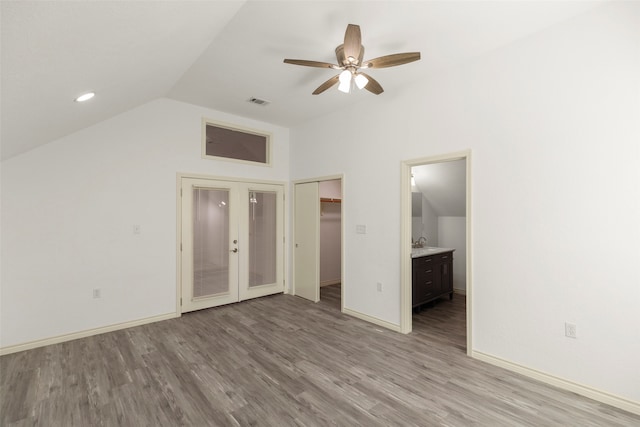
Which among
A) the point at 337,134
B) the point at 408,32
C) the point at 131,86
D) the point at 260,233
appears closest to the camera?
the point at 408,32

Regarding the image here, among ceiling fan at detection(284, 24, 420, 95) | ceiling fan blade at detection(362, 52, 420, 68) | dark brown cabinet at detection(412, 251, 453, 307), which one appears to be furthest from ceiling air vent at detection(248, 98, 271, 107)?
dark brown cabinet at detection(412, 251, 453, 307)

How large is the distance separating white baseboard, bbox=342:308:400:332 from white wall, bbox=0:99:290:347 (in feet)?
8.47

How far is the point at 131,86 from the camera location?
2756 millimetres

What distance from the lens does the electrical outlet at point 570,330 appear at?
7.95ft

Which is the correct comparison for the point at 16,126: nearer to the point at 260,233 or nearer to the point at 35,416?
the point at 35,416

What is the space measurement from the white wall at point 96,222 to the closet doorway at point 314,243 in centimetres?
175

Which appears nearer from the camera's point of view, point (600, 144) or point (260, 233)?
point (600, 144)

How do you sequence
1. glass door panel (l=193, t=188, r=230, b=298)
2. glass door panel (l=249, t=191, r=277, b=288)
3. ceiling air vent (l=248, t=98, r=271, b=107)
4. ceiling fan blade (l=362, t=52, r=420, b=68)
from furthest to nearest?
glass door panel (l=249, t=191, r=277, b=288) < glass door panel (l=193, t=188, r=230, b=298) < ceiling air vent (l=248, t=98, r=271, b=107) < ceiling fan blade (l=362, t=52, r=420, b=68)

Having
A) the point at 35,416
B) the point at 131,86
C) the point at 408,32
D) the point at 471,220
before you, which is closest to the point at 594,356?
the point at 471,220

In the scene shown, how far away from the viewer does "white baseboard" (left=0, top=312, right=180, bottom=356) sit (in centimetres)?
314

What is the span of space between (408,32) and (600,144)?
182 cm

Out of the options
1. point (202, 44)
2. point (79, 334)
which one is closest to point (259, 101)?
point (202, 44)

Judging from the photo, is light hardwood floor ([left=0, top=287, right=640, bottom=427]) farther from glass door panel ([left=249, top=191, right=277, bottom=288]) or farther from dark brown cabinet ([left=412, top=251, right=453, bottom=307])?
glass door panel ([left=249, top=191, right=277, bottom=288])

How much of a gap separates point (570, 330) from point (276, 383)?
256 centimetres
